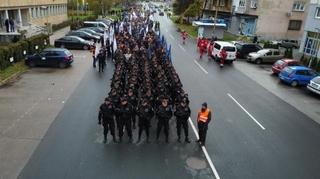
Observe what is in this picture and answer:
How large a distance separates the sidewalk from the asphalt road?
16.4 inches

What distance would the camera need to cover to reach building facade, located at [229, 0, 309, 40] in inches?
1842

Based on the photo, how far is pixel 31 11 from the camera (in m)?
39.9

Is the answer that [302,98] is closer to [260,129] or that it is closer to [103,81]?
[260,129]

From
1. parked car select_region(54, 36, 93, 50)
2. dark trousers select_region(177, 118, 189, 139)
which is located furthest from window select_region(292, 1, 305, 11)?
dark trousers select_region(177, 118, 189, 139)

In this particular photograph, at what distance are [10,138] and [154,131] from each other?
5.32m

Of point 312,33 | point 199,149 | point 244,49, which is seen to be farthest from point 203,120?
point 312,33

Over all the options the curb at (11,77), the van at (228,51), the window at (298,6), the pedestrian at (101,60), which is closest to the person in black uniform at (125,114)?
the curb at (11,77)

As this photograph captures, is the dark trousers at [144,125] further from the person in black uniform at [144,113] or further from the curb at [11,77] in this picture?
the curb at [11,77]

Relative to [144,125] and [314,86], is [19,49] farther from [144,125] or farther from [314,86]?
[314,86]

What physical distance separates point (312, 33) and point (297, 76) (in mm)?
14289

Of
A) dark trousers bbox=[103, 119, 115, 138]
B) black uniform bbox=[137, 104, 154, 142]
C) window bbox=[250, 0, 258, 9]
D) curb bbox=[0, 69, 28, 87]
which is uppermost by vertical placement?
window bbox=[250, 0, 258, 9]

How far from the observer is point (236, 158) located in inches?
442

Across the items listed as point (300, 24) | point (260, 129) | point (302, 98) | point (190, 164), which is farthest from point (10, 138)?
point (300, 24)

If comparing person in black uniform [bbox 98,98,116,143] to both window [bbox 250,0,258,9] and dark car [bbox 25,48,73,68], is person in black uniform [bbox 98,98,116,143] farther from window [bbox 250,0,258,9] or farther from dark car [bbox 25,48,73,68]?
window [bbox 250,0,258,9]
